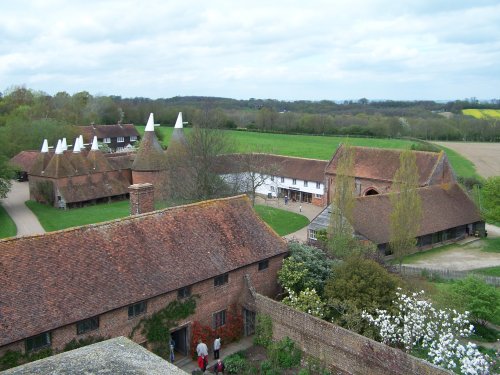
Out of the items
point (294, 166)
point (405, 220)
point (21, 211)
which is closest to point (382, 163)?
point (294, 166)

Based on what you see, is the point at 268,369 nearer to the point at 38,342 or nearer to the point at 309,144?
the point at 38,342

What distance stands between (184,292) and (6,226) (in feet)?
87.8

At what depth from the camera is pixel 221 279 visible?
2031 cm

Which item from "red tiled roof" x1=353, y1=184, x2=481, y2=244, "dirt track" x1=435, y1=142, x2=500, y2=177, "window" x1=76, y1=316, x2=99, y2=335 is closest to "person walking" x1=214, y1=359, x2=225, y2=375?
"window" x1=76, y1=316, x2=99, y2=335

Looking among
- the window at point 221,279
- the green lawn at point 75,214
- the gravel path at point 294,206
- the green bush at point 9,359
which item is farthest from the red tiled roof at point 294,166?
the green bush at point 9,359

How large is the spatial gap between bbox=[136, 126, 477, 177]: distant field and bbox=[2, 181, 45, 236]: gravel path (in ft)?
93.1

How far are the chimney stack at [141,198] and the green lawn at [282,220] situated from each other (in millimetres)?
18112

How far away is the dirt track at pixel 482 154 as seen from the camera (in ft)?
217

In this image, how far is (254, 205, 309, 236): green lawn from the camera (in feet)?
133

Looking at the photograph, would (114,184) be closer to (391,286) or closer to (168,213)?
(168,213)

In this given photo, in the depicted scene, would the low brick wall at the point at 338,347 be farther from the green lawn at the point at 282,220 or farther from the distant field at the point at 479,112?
the distant field at the point at 479,112

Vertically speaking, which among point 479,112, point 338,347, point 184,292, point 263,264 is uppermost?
point 479,112

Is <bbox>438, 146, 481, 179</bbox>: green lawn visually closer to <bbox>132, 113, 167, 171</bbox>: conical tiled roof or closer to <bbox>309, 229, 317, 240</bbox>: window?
<bbox>309, 229, 317, 240</bbox>: window

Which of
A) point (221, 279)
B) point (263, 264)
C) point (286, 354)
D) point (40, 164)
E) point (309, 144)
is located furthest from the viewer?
point (309, 144)
